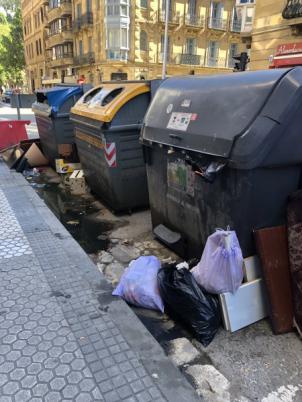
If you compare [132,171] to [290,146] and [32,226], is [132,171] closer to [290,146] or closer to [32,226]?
[32,226]

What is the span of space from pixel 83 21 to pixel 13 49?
81.9 ft

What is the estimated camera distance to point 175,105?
299cm

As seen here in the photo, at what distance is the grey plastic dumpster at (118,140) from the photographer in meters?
4.11

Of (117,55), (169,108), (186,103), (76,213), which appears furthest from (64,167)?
(117,55)

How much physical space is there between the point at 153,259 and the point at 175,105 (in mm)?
1331

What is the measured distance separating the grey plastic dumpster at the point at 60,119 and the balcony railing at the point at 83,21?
2647 cm

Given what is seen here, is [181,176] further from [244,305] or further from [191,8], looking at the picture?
[191,8]

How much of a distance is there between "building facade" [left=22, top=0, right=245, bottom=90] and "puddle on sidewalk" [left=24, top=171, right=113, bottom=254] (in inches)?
797

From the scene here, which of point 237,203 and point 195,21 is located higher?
point 195,21

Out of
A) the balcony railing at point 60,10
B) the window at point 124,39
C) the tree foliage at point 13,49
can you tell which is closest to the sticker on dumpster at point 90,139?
the window at point 124,39

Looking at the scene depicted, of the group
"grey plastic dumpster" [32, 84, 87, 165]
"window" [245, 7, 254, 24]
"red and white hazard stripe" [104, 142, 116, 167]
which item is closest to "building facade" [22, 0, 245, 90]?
"window" [245, 7, 254, 24]

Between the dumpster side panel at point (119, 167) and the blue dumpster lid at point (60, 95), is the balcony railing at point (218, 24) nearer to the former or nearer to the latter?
the blue dumpster lid at point (60, 95)

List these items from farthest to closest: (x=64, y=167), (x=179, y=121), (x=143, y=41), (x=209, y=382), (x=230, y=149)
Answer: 1. (x=143, y=41)
2. (x=64, y=167)
3. (x=179, y=121)
4. (x=230, y=149)
5. (x=209, y=382)

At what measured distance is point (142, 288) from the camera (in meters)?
2.59
